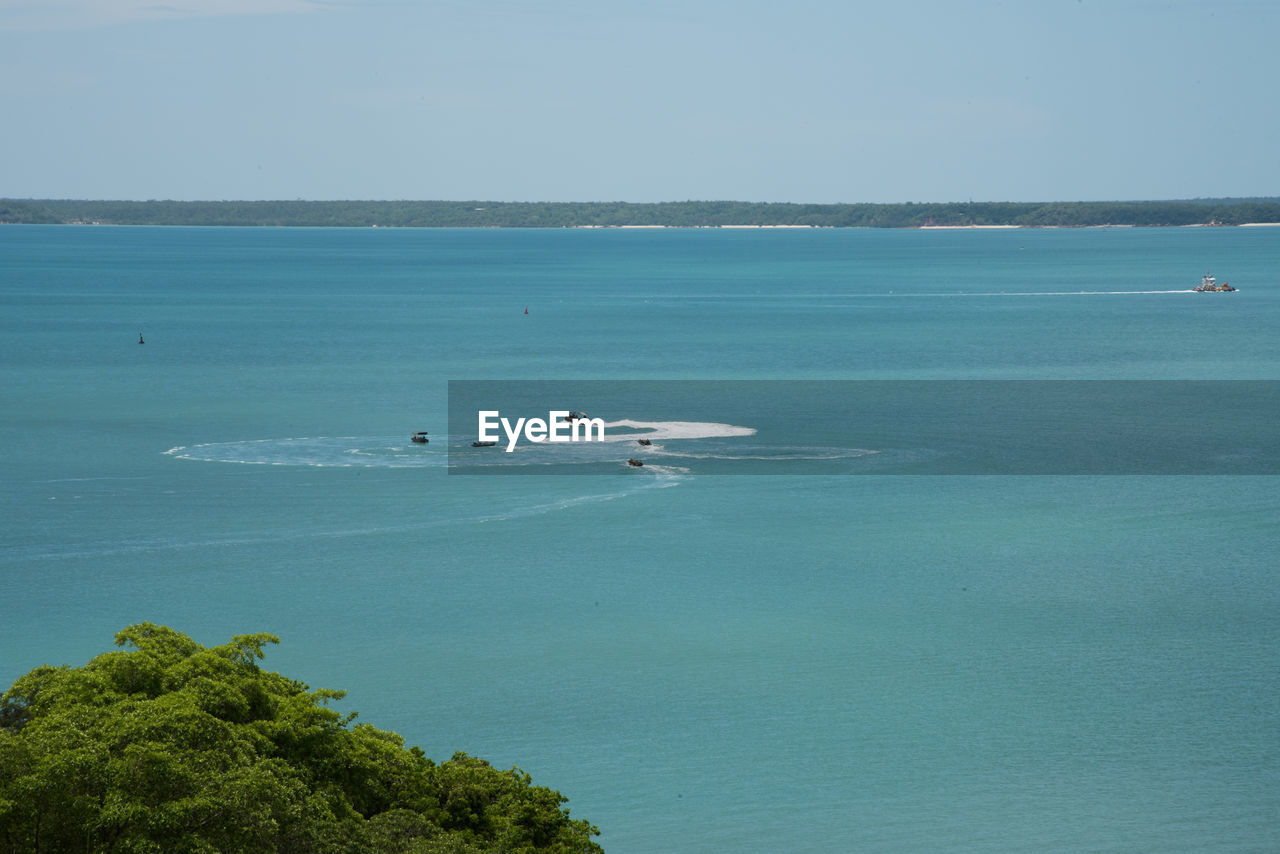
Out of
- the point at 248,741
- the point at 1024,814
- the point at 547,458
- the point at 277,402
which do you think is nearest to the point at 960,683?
the point at 1024,814

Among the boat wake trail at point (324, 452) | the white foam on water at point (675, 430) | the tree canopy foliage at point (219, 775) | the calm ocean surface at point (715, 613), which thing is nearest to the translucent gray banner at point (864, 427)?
the white foam on water at point (675, 430)

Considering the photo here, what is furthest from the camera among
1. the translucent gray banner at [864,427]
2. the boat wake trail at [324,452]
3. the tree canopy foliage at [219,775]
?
the translucent gray banner at [864,427]

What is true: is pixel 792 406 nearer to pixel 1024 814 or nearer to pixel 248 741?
pixel 1024 814

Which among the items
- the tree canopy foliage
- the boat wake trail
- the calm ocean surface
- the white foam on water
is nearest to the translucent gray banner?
the white foam on water

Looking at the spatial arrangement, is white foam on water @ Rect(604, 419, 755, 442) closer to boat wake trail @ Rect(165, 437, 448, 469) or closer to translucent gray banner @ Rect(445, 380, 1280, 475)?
translucent gray banner @ Rect(445, 380, 1280, 475)

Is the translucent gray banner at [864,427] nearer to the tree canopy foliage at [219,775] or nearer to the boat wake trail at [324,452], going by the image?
the boat wake trail at [324,452]

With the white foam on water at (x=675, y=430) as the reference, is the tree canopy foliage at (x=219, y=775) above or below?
below

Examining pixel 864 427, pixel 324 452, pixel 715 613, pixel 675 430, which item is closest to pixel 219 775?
pixel 715 613
